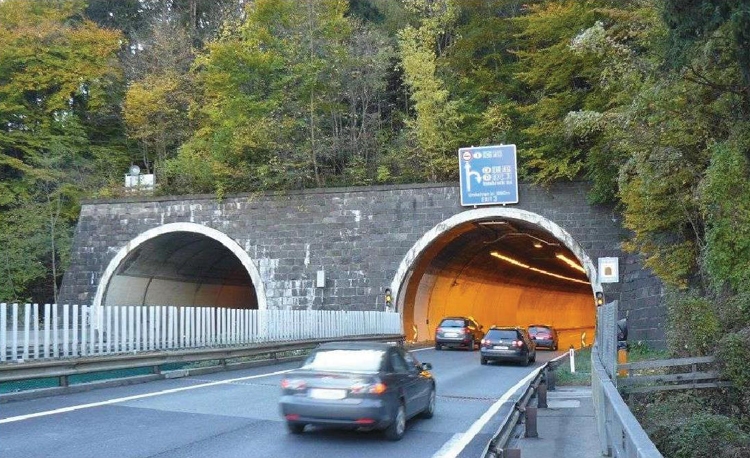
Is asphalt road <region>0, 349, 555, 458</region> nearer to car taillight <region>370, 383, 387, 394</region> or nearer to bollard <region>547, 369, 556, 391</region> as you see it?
car taillight <region>370, 383, 387, 394</region>

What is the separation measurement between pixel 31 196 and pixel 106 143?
8.29 m

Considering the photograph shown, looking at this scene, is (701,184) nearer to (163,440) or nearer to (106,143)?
(163,440)

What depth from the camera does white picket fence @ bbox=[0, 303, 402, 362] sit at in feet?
Answer: 48.7

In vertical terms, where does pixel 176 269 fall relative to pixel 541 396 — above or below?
above

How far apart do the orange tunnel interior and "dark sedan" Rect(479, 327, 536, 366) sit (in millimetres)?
9322

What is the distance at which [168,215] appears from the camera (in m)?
36.3

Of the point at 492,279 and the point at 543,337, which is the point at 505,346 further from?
the point at 492,279

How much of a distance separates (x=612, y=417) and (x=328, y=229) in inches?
1085

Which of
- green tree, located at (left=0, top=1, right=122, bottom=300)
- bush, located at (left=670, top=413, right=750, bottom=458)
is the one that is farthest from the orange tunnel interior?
bush, located at (left=670, top=413, right=750, bottom=458)

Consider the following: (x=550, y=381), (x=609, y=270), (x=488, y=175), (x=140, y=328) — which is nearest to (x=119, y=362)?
(x=140, y=328)

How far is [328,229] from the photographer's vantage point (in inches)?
1371

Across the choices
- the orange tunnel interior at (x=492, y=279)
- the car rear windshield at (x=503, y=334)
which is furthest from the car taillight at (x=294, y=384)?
the orange tunnel interior at (x=492, y=279)

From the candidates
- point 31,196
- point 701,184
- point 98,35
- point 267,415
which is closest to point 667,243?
point 701,184

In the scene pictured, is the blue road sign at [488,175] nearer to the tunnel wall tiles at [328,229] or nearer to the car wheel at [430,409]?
the tunnel wall tiles at [328,229]
